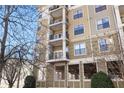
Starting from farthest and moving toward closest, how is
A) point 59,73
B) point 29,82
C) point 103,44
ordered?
1. point 59,73
2. point 103,44
3. point 29,82

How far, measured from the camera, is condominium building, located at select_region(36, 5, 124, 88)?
5.79 m

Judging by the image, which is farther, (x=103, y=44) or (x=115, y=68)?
(x=103, y=44)

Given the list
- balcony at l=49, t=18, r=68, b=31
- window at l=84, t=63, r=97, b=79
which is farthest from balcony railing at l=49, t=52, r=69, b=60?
balcony at l=49, t=18, r=68, b=31

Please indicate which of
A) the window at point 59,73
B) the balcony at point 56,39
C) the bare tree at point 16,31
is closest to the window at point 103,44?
the balcony at point 56,39

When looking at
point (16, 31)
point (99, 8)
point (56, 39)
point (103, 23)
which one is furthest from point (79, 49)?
point (16, 31)

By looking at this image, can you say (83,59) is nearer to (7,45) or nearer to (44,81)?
(44,81)

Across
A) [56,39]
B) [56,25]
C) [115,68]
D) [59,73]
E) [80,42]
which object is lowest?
[59,73]

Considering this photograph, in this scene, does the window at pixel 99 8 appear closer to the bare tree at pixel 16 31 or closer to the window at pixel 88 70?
the window at pixel 88 70

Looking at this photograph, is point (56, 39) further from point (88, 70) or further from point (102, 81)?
point (102, 81)

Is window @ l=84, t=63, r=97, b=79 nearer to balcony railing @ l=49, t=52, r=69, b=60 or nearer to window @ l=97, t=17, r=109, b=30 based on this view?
balcony railing @ l=49, t=52, r=69, b=60

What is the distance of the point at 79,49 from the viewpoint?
22.2ft

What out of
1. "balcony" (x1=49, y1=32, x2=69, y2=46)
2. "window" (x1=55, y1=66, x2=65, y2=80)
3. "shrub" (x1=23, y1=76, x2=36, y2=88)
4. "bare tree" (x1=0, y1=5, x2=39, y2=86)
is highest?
"balcony" (x1=49, y1=32, x2=69, y2=46)

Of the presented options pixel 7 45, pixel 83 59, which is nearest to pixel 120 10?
pixel 83 59

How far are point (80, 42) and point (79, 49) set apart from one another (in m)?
0.33
